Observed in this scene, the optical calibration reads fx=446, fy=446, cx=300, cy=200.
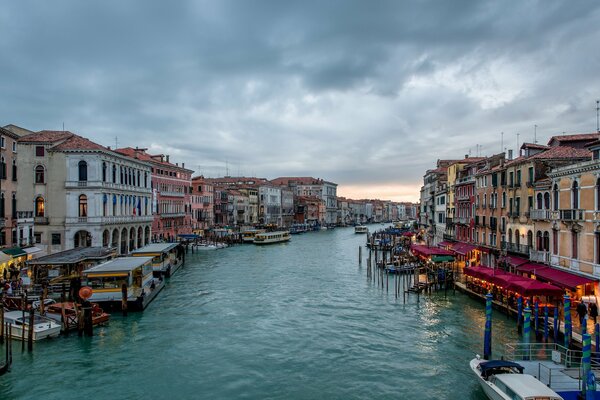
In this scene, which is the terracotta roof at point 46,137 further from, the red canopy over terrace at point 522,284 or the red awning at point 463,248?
the red canopy over terrace at point 522,284

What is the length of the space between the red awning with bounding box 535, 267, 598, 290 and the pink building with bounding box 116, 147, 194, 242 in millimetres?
33793

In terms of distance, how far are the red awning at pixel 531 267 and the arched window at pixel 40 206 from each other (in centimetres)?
2903

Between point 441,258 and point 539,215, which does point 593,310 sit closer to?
point 539,215

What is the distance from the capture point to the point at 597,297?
50.8 ft

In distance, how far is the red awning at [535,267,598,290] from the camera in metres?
15.8

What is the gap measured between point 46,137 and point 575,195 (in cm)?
3104

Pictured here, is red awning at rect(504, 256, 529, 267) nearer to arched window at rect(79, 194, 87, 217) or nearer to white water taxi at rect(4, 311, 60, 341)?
white water taxi at rect(4, 311, 60, 341)

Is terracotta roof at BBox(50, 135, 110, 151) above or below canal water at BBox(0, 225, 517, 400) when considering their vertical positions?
above

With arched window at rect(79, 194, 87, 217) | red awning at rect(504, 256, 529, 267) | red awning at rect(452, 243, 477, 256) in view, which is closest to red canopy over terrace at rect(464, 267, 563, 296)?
red awning at rect(504, 256, 529, 267)

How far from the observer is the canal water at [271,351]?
11906 millimetres

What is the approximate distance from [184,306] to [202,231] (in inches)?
1583

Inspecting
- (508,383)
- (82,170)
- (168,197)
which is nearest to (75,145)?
(82,170)

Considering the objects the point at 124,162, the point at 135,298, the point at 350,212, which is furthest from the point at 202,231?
the point at 350,212

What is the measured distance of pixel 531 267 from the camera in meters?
19.7
